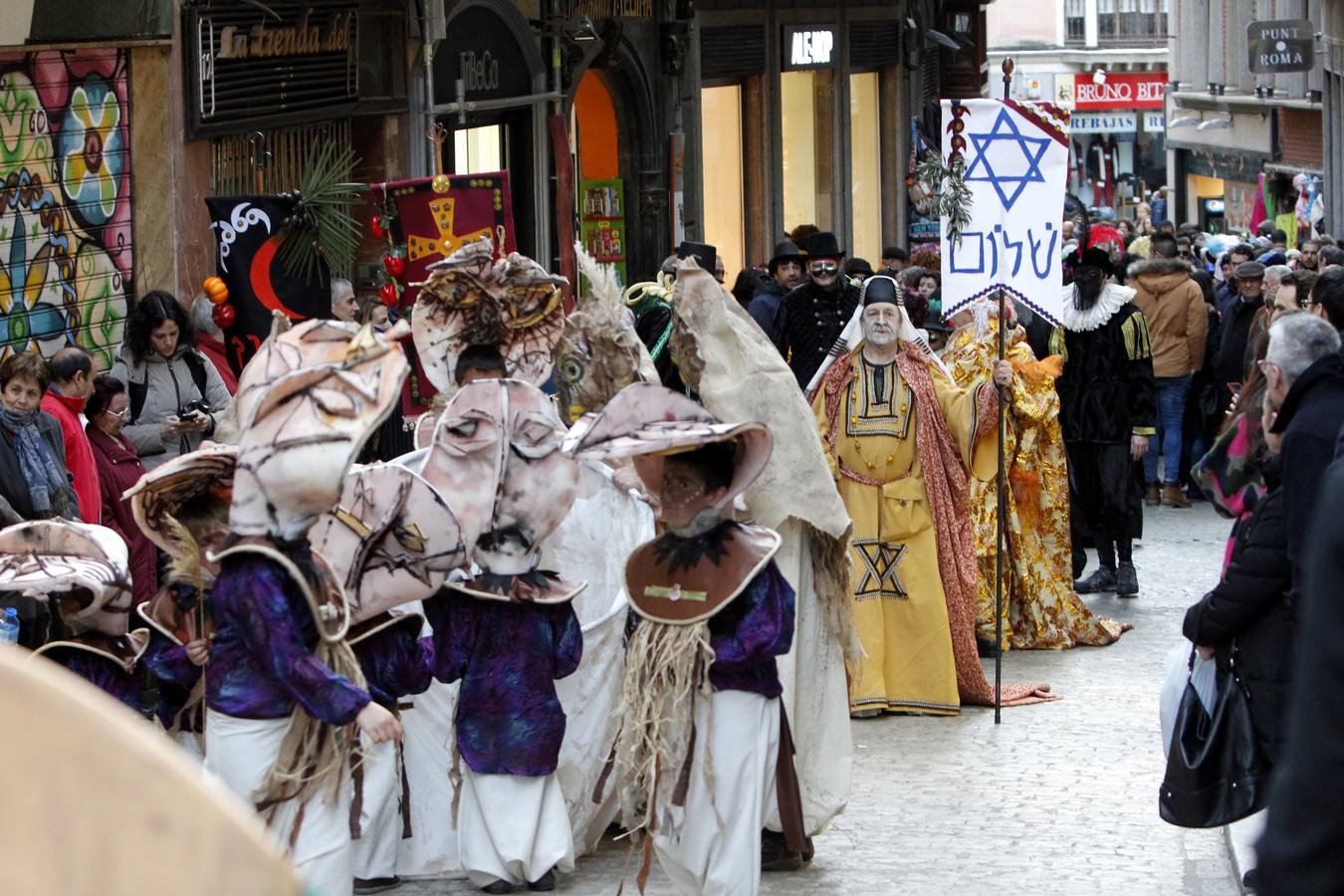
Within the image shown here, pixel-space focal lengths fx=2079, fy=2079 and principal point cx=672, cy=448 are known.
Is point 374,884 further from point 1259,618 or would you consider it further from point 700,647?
point 1259,618

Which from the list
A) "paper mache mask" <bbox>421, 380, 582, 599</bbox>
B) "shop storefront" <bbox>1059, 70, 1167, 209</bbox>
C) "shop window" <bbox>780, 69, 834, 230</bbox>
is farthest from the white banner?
"shop storefront" <bbox>1059, 70, 1167, 209</bbox>

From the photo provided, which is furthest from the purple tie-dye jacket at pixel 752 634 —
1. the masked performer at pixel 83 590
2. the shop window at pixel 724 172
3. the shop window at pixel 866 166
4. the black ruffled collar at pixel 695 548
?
the shop window at pixel 866 166

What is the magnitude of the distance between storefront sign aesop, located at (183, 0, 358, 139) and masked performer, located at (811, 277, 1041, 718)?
13.5 ft

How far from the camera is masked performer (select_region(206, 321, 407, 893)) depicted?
4824 millimetres

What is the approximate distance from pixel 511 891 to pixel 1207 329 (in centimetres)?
1092

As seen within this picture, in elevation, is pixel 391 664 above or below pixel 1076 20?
below

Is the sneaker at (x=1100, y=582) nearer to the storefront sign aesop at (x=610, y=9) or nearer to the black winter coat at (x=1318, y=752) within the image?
the storefront sign aesop at (x=610, y=9)

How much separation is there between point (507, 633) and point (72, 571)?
132 centimetres

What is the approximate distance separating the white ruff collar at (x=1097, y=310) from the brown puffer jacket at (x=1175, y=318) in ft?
14.3

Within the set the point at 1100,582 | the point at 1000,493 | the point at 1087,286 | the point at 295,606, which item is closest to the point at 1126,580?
the point at 1100,582

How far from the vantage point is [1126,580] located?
12141 mm

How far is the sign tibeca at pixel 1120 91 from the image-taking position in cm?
5484

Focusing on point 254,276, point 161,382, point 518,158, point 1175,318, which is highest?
point 518,158

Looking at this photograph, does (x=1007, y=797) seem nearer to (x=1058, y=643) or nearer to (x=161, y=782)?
(x=1058, y=643)
